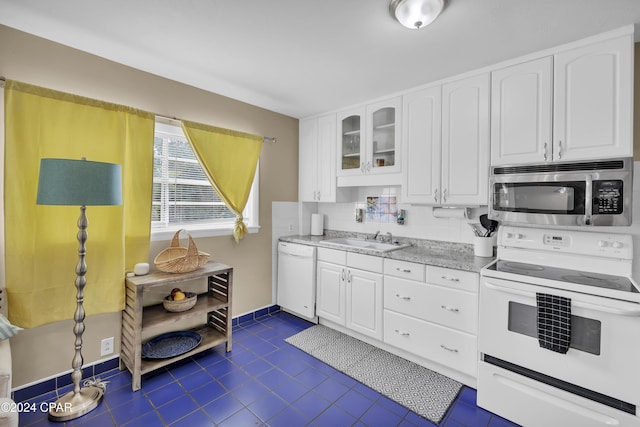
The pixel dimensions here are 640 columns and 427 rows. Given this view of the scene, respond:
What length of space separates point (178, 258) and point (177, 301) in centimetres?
34

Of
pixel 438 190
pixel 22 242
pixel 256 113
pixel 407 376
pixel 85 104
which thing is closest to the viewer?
pixel 22 242

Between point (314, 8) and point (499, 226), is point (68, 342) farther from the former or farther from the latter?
point (499, 226)

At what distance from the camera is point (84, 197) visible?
5.39 ft

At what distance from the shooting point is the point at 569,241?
195cm

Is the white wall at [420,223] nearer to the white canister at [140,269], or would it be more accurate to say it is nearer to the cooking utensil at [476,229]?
the cooking utensil at [476,229]

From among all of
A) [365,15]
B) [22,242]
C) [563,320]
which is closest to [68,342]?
[22,242]

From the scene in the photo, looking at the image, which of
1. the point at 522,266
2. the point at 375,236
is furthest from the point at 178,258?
the point at 522,266

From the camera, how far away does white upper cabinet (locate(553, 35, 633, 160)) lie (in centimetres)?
173

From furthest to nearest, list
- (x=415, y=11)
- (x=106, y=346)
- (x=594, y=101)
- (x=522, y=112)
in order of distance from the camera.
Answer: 1. (x=106, y=346)
2. (x=522, y=112)
3. (x=594, y=101)
4. (x=415, y=11)

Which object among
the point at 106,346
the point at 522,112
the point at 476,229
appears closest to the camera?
the point at 522,112

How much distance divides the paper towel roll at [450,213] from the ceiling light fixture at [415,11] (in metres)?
1.48

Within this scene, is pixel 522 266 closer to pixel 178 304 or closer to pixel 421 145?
pixel 421 145

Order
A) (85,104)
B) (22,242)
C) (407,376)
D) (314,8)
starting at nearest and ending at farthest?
(314,8)
(22,242)
(85,104)
(407,376)

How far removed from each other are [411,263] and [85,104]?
2626mm
